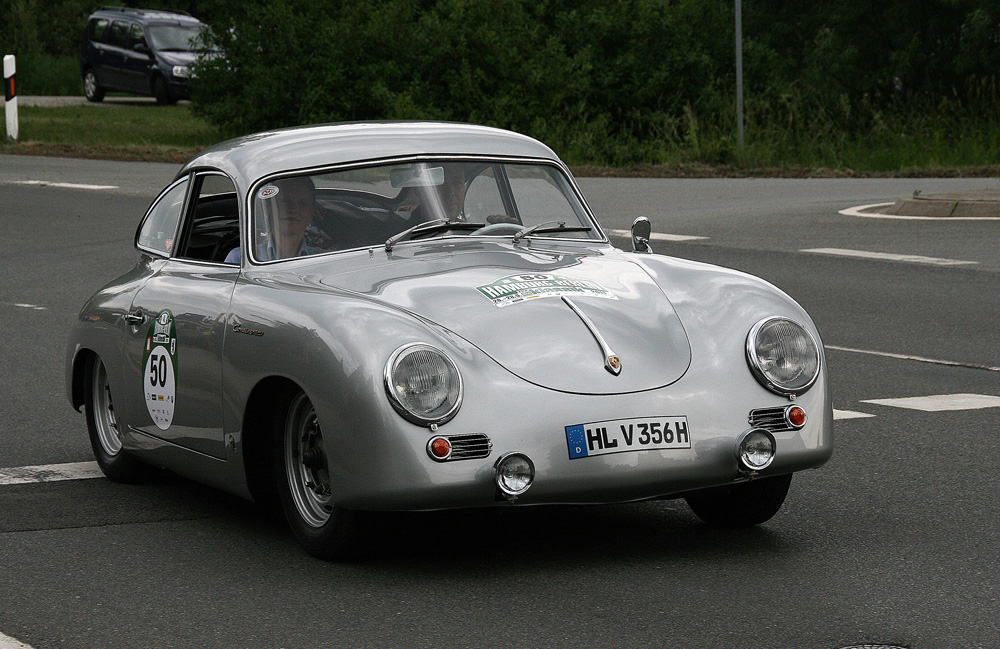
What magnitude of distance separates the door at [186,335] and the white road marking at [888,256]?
9297 millimetres

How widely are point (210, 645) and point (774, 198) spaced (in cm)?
1741

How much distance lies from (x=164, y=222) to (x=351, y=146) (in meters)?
1.04

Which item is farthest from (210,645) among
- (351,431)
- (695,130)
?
(695,130)

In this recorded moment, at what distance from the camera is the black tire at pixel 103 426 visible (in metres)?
6.93

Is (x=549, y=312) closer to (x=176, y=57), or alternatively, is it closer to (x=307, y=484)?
(x=307, y=484)

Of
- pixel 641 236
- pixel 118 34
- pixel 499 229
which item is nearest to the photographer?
pixel 499 229

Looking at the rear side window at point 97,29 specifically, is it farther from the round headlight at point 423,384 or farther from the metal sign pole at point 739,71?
the round headlight at point 423,384

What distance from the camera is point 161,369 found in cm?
633

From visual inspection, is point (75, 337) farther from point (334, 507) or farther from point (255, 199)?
point (334, 507)

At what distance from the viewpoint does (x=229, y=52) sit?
3241 cm

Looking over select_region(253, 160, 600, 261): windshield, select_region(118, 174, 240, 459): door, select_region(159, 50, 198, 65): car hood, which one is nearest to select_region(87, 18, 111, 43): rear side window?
select_region(159, 50, 198, 65): car hood

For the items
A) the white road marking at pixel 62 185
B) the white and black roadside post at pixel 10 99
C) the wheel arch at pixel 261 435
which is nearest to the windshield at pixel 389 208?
the wheel arch at pixel 261 435

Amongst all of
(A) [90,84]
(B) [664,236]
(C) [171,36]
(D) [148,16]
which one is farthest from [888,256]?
(A) [90,84]

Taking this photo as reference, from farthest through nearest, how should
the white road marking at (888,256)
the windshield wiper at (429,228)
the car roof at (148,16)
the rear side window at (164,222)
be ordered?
1. the car roof at (148,16)
2. the white road marking at (888,256)
3. the rear side window at (164,222)
4. the windshield wiper at (429,228)
